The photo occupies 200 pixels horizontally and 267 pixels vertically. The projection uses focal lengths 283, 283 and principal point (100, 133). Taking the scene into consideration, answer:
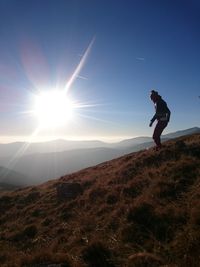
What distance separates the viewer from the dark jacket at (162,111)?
57.9 feet

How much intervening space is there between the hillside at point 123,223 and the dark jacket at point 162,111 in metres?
1.93

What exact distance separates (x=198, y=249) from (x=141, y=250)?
1.61 m

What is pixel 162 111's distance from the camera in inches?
696

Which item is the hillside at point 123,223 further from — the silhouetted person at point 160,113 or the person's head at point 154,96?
the person's head at point 154,96

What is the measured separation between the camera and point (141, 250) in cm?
759

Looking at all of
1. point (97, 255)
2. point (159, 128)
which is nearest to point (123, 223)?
point (97, 255)

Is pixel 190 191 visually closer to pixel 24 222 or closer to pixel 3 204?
pixel 24 222

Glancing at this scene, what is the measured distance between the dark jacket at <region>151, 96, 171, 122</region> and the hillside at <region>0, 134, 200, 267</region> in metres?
1.93

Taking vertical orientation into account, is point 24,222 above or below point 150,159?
below

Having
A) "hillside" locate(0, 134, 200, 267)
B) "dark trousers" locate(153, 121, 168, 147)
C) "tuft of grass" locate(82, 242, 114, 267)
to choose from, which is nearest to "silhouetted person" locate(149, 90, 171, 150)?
"dark trousers" locate(153, 121, 168, 147)

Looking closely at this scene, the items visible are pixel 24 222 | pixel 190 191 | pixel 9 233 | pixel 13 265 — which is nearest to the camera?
pixel 13 265

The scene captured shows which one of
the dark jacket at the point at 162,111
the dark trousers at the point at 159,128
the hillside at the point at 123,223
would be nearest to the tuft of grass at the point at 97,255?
the hillside at the point at 123,223

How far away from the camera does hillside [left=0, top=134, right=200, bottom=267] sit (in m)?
7.33

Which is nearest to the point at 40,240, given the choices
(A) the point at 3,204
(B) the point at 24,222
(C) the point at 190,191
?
(B) the point at 24,222
